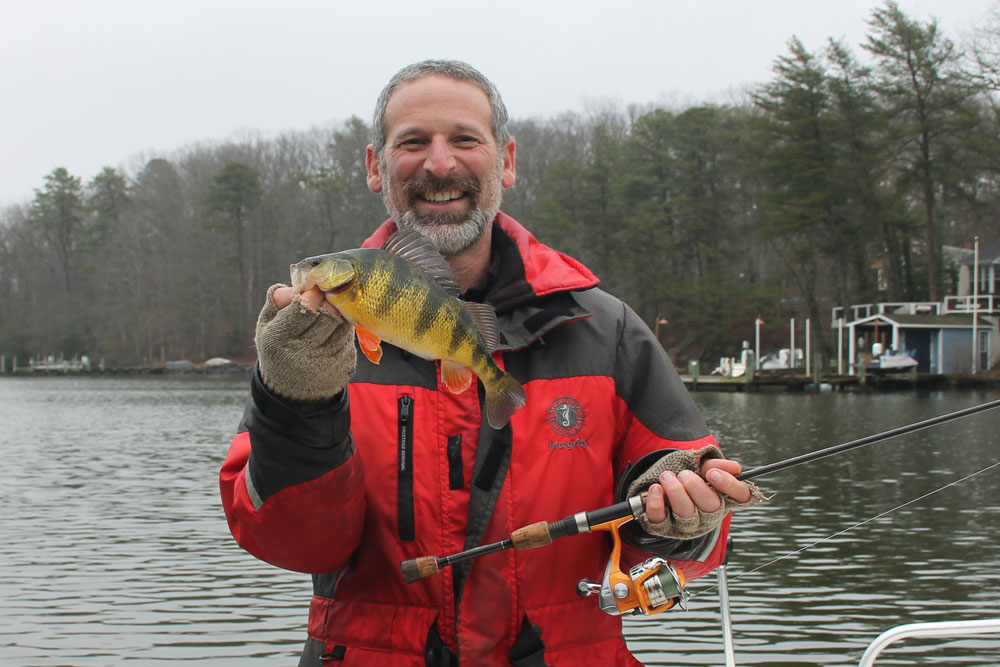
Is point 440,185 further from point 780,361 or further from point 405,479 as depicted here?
point 780,361

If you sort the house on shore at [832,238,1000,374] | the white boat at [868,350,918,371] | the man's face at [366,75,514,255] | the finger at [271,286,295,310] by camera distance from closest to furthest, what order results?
1. the finger at [271,286,295,310]
2. the man's face at [366,75,514,255]
3. the white boat at [868,350,918,371]
4. the house on shore at [832,238,1000,374]

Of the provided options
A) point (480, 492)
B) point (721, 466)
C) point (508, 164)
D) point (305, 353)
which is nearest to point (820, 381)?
point (508, 164)

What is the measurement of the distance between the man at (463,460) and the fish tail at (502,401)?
119mm

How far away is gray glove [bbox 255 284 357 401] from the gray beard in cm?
64

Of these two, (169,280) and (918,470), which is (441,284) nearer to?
(918,470)

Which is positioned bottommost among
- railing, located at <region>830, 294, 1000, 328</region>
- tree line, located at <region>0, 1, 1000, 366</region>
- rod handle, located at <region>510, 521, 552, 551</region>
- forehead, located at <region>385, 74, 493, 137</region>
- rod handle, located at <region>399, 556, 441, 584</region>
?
rod handle, located at <region>399, 556, 441, 584</region>

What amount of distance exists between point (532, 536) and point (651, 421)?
51cm

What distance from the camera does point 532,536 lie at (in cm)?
246

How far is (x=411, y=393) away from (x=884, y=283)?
197 feet

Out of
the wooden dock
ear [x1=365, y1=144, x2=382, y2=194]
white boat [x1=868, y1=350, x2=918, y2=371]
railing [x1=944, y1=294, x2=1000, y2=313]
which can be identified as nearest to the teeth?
ear [x1=365, y1=144, x2=382, y2=194]

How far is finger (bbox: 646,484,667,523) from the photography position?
246 centimetres

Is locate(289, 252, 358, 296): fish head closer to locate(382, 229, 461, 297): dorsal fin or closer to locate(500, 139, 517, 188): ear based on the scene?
locate(382, 229, 461, 297): dorsal fin

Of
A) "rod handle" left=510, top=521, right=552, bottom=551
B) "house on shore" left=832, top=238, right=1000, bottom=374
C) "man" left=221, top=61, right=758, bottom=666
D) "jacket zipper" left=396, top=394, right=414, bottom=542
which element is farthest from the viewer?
"house on shore" left=832, top=238, right=1000, bottom=374

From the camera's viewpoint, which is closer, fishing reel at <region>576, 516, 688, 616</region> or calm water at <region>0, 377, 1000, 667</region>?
fishing reel at <region>576, 516, 688, 616</region>
